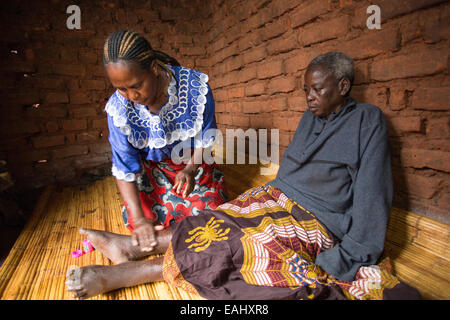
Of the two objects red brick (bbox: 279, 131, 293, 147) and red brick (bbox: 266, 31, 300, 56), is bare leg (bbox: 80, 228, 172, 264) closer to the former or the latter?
red brick (bbox: 279, 131, 293, 147)

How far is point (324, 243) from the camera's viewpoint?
3.66 ft

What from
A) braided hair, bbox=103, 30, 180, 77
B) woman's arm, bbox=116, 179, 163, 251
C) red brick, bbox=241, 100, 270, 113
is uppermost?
braided hair, bbox=103, 30, 180, 77

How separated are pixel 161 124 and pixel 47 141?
2.14m

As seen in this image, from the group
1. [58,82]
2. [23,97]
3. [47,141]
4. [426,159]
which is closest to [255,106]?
[426,159]

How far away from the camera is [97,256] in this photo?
1389 millimetres

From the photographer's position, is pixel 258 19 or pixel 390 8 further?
pixel 258 19

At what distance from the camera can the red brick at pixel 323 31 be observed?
5.07 feet

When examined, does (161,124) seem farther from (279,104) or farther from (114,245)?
(279,104)

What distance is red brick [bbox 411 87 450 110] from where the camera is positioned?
1147mm

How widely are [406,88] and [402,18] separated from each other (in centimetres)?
36

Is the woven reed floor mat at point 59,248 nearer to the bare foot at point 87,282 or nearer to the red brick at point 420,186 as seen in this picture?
the bare foot at point 87,282

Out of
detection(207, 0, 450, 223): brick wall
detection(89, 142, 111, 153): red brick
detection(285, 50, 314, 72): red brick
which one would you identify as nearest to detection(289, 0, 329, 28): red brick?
detection(207, 0, 450, 223): brick wall

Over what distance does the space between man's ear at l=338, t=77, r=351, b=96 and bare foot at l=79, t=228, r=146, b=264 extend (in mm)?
1316
